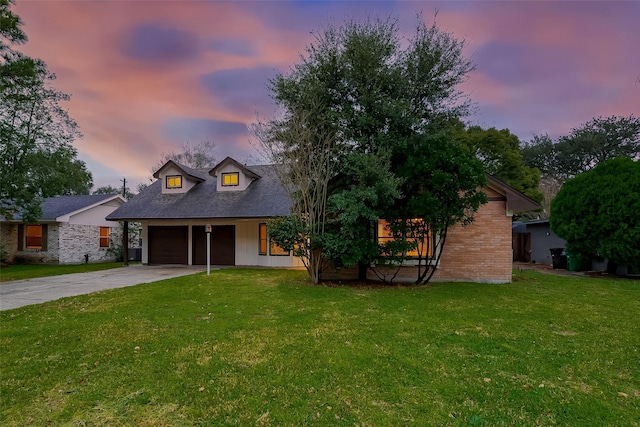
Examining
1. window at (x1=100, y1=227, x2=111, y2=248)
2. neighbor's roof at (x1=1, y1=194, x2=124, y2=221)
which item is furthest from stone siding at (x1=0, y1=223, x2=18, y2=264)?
window at (x1=100, y1=227, x2=111, y2=248)

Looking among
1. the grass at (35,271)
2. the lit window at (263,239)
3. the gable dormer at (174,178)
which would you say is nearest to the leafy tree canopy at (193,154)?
the gable dormer at (174,178)

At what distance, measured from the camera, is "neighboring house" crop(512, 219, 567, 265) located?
17.7 metres

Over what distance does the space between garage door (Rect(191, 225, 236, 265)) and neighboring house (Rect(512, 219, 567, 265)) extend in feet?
54.6

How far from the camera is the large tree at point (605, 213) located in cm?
1083

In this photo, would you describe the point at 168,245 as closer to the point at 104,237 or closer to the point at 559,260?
the point at 104,237

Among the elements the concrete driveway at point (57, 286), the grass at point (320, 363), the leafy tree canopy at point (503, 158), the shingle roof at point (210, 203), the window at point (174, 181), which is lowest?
the concrete driveway at point (57, 286)

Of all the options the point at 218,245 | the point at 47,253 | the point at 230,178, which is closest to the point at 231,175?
the point at 230,178

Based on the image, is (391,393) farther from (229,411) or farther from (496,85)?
(496,85)

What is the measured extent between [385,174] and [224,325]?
17.4 feet

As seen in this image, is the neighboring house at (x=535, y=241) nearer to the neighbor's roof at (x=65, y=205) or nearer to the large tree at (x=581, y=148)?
the large tree at (x=581, y=148)

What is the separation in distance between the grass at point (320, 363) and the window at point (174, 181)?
32.8ft

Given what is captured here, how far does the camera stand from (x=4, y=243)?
1792 cm

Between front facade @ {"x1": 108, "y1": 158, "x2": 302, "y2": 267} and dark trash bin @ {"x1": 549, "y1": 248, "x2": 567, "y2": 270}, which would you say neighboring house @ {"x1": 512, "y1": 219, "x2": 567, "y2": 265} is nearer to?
dark trash bin @ {"x1": 549, "y1": 248, "x2": 567, "y2": 270}

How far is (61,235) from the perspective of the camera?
17516 mm
